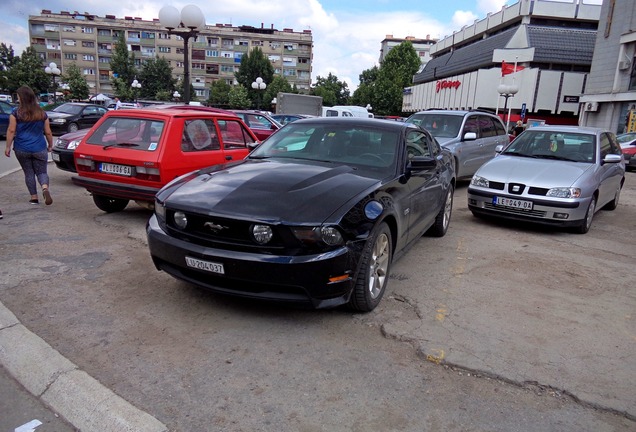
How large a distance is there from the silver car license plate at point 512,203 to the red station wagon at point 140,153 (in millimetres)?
3768

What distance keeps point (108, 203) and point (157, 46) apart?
94523mm

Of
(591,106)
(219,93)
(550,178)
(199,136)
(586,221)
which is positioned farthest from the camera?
(219,93)

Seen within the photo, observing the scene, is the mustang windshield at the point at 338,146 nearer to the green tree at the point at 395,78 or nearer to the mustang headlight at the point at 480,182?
the mustang headlight at the point at 480,182

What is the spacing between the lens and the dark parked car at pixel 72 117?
19734 millimetres

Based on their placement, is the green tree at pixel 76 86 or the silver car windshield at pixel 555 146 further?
the green tree at pixel 76 86

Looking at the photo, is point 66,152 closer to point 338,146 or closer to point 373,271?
point 338,146

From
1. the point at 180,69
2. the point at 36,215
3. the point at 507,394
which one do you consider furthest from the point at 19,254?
the point at 180,69

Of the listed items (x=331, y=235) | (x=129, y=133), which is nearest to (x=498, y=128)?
(x=129, y=133)

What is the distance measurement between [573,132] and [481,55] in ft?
147

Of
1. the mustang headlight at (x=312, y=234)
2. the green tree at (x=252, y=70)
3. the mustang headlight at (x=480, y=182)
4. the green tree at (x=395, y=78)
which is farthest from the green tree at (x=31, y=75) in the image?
the mustang headlight at (x=312, y=234)

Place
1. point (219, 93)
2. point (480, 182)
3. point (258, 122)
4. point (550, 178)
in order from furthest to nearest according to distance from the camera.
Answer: point (219, 93) → point (258, 122) → point (480, 182) → point (550, 178)

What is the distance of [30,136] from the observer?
685 cm

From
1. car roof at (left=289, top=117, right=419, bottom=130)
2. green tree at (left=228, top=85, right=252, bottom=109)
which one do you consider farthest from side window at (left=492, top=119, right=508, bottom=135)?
green tree at (left=228, top=85, right=252, bottom=109)

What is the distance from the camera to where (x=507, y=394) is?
9.34 ft
